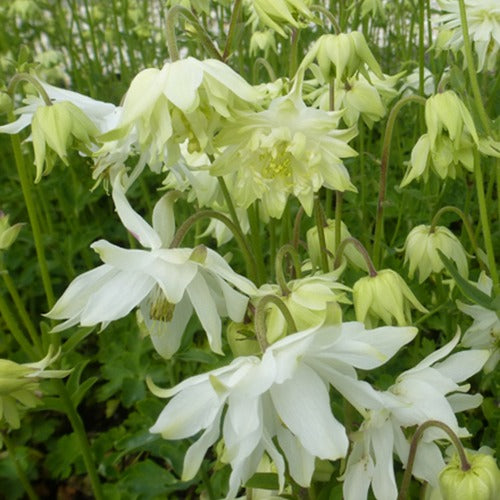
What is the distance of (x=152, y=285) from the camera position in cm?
108

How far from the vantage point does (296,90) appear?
3.53ft

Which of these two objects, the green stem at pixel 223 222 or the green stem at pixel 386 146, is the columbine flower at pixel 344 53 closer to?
the green stem at pixel 386 146

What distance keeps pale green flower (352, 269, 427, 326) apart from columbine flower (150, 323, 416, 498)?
24 cm

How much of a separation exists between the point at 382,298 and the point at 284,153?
0.29 m

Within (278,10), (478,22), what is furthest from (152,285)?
(478,22)

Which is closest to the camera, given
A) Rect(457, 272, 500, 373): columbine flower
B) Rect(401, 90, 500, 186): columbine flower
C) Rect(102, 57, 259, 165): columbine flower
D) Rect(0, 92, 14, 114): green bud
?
Rect(102, 57, 259, 165): columbine flower

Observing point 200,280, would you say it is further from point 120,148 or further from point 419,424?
point 419,424

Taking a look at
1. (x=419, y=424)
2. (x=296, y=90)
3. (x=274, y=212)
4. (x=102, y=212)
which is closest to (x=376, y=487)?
(x=419, y=424)

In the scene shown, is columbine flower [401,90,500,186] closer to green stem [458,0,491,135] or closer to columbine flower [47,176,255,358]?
green stem [458,0,491,135]

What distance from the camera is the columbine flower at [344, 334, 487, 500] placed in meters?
1.11

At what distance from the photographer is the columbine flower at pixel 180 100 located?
1.02 meters

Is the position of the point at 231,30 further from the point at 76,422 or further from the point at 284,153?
the point at 76,422

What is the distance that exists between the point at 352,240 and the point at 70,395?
0.73 meters

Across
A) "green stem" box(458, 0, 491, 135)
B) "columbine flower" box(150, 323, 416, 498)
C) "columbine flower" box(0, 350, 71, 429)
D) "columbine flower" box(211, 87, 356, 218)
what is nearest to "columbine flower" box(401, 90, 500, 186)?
"green stem" box(458, 0, 491, 135)
